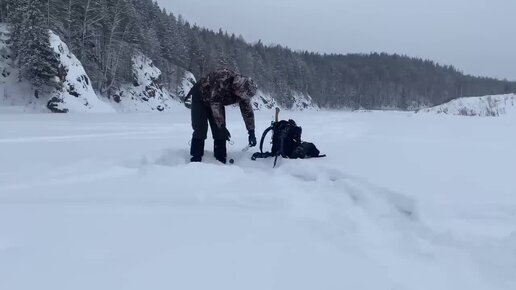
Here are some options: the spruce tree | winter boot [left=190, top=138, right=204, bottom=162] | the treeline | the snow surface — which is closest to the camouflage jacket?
winter boot [left=190, top=138, right=204, bottom=162]

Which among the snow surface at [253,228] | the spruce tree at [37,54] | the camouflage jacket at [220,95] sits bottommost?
the snow surface at [253,228]

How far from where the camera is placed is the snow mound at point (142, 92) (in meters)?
37.8

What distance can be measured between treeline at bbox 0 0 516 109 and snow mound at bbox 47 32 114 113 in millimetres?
880

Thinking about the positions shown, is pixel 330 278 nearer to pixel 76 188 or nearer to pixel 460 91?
pixel 76 188

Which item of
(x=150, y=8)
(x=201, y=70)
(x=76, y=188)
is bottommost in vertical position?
(x=76, y=188)

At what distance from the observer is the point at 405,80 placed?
13550cm

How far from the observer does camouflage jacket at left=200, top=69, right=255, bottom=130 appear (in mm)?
6020

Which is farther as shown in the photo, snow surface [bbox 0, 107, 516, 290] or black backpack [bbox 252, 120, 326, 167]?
black backpack [bbox 252, 120, 326, 167]

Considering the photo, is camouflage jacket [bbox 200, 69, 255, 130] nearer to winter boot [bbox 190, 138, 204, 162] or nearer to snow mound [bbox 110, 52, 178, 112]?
winter boot [bbox 190, 138, 204, 162]

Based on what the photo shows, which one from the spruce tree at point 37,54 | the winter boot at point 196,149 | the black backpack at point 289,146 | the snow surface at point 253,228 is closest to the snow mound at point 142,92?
the spruce tree at point 37,54

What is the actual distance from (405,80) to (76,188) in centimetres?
14214

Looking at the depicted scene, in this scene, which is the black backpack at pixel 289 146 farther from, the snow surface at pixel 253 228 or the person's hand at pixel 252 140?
the snow surface at pixel 253 228

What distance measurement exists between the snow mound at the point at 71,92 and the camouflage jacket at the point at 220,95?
71.0ft

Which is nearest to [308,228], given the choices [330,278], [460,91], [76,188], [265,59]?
[330,278]
